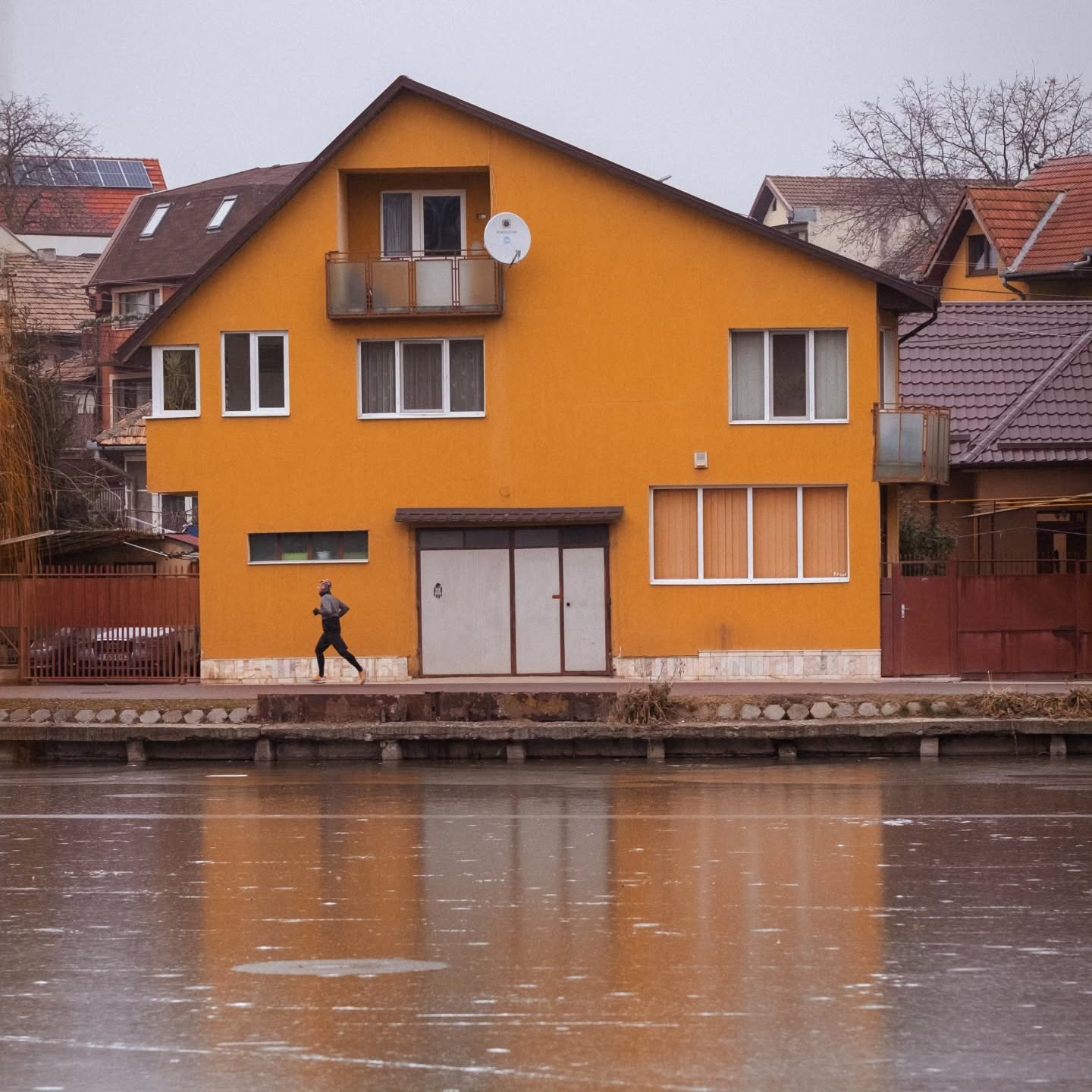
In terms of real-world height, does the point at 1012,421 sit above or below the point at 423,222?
below

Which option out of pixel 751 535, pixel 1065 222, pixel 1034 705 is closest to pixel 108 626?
pixel 751 535

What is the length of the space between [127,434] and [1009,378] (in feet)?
94.3

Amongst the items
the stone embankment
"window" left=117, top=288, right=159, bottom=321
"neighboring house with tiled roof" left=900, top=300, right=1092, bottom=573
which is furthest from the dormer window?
the stone embankment

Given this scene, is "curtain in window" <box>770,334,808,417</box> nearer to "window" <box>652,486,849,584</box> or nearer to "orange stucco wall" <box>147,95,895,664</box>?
"orange stucco wall" <box>147,95,895,664</box>


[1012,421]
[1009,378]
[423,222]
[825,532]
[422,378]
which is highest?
[423,222]

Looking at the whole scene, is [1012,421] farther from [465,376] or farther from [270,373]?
[270,373]

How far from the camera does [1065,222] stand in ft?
148

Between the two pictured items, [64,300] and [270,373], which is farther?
[64,300]

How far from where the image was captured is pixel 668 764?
875 inches

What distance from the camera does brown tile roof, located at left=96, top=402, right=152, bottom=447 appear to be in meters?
54.1

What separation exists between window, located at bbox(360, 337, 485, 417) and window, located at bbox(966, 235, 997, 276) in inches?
853

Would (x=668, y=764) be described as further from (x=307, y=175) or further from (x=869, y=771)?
(x=307, y=175)

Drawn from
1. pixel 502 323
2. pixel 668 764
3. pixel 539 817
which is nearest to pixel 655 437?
pixel 502 323

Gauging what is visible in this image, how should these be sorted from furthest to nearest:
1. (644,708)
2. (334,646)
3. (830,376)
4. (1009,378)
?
1. (1009,378)
2. (830,376)
3. (334,646)
4. (644,708)
